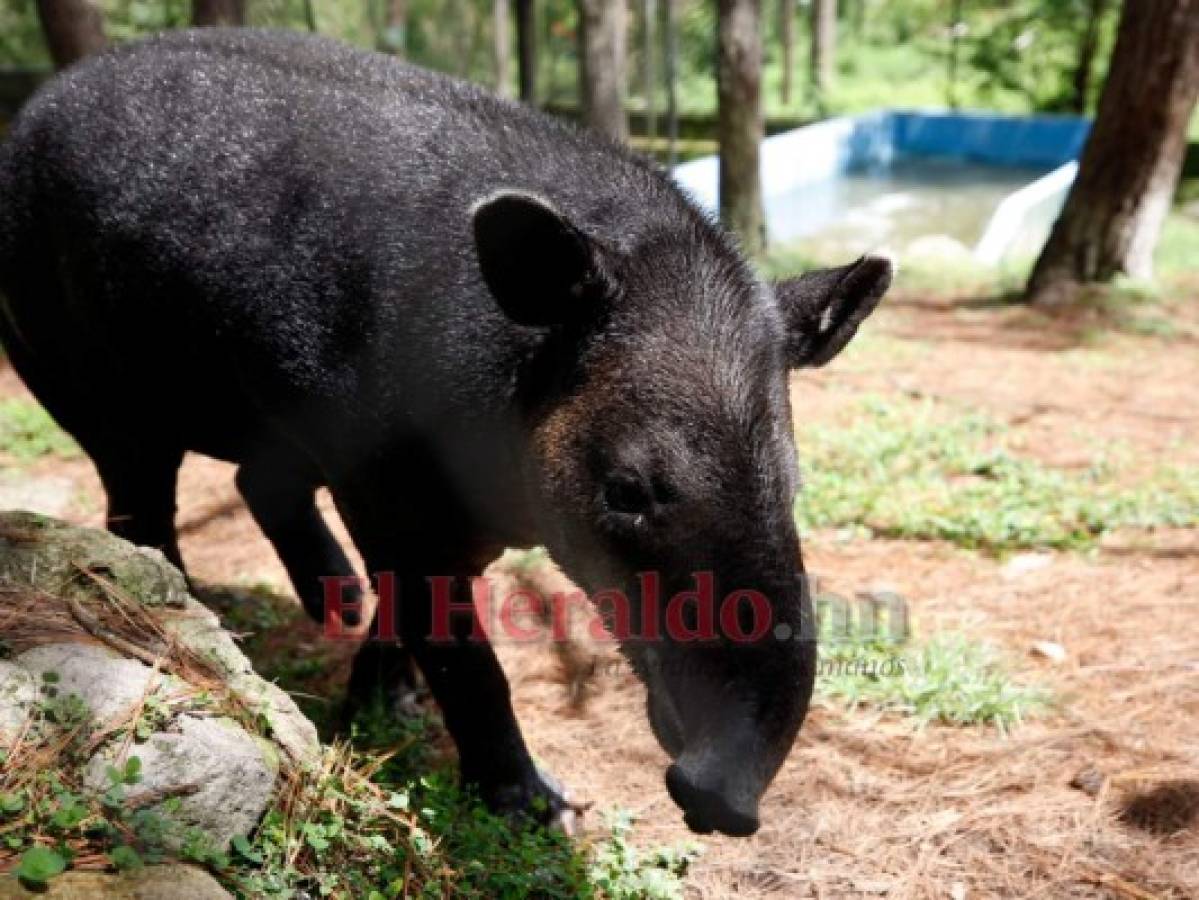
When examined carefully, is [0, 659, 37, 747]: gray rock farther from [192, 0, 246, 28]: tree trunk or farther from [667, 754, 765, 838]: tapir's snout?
[192, 0, 246, 28]: tree trunk

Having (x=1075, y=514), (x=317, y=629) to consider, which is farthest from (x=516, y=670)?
(x=1075, y=514)

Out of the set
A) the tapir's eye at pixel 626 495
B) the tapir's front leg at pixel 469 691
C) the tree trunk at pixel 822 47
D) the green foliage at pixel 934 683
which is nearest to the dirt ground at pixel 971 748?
the green foliage at pixel 934 683

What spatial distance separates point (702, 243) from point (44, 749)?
196 cm

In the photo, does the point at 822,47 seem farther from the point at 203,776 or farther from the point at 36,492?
the point at 203,776

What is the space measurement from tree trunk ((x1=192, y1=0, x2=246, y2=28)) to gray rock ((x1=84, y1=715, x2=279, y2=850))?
5.99m

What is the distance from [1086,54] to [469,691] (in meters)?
19.4

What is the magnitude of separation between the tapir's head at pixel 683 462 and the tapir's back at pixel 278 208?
21cm

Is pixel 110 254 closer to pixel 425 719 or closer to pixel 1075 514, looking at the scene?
pixel 425 719

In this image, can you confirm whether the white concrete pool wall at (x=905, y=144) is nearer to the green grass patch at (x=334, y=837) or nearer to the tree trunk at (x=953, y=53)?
the tree trunk at (x=953, y=53)

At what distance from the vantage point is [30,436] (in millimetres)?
7246

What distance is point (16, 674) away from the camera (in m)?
2.83

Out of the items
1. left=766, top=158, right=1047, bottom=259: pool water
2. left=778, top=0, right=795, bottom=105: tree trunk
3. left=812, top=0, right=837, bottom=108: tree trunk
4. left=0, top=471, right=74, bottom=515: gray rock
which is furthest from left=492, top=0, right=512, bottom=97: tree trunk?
left=0, top=471, right=74, bottom=515: gray rock

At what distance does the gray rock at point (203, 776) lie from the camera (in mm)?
2672

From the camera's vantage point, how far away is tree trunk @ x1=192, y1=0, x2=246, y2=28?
771 cm
